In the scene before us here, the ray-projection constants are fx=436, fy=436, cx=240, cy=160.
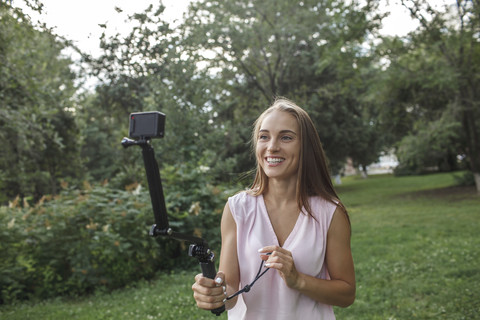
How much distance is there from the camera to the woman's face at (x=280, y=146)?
1.86 metres

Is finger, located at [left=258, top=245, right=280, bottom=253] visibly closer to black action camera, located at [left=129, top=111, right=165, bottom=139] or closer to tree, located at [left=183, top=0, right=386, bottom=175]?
black action camera, located at [left=129, top=111, right=165, bottom=139]

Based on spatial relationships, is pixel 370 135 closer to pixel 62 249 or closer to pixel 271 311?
pixel 62 249

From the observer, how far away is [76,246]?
6062mm

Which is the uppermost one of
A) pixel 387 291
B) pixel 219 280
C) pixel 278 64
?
pixel 278 64

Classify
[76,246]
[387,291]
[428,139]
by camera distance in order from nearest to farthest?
[387,291]
[76,246]
[428,139]

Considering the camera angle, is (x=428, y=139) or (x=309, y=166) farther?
(x=428, y=139)

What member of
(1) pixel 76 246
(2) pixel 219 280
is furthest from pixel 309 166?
(1) pixel 76 246

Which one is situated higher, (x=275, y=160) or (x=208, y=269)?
(x=275, y=160)

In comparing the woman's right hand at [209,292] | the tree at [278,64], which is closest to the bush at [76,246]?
the woman's right hand at [209,292]

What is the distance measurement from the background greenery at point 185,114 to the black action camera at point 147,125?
1.18m

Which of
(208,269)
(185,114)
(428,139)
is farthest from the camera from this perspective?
(428,139)

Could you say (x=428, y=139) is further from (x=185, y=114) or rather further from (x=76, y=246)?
(x=76, y=246)

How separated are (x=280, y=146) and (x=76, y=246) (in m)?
5.02

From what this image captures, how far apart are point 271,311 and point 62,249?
512 centimetres
